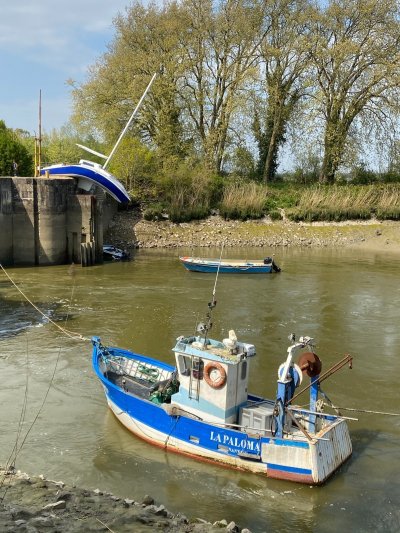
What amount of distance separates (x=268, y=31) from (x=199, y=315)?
109 ft

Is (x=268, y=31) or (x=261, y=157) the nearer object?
(x=268, y=31)

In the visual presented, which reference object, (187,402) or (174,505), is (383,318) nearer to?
(187,402)

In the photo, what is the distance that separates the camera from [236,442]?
1141cm

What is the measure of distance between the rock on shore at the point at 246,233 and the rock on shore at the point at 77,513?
32087 mm

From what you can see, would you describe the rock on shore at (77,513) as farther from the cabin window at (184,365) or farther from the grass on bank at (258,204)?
the grass on bank at (258,204)

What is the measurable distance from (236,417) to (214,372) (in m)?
1.07

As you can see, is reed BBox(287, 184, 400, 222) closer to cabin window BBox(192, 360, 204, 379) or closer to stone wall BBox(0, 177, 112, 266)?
stone wall BBox(0, 177, 112, 266)

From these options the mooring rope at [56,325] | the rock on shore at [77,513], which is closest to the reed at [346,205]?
the mooring rope at [56,325]

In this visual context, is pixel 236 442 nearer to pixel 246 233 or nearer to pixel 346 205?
pixel 246 233

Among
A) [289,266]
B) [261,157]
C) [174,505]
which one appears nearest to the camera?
[174,505]

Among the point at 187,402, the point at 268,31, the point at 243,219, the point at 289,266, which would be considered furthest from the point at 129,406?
the point at 268,31

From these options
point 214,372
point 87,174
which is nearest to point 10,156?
point 87,174

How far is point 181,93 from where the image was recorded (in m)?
48.5

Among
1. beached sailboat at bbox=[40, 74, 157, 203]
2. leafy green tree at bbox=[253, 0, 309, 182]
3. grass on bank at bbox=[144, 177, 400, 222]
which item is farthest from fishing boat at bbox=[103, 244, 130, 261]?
leafy green tree at bbox=[253, 0, 309, 182]
